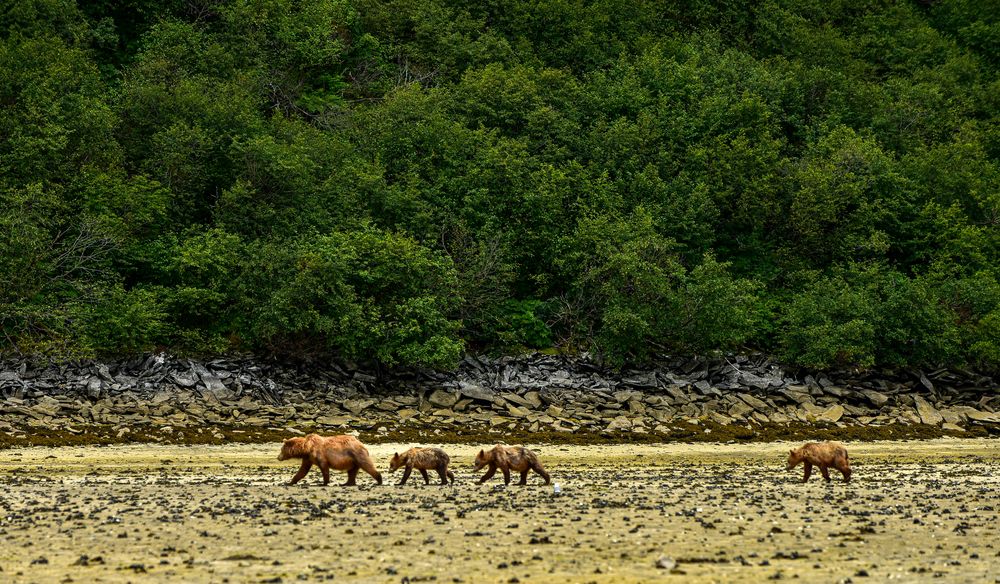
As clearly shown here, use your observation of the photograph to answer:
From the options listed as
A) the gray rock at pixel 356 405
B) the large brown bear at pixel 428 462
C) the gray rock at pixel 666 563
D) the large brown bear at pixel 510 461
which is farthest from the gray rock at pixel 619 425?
the gray rock at pixel 666 563

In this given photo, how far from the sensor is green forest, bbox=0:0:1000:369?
4188 cm

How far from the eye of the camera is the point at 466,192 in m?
50.0

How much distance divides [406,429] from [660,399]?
10969 millimetres

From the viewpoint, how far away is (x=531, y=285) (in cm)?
5041

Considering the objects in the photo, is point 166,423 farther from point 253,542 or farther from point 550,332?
point 253,542

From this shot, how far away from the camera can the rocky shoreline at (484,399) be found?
36.4 meters

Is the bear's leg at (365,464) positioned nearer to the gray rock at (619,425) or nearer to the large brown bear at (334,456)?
A: the large brown bear at (334,456)

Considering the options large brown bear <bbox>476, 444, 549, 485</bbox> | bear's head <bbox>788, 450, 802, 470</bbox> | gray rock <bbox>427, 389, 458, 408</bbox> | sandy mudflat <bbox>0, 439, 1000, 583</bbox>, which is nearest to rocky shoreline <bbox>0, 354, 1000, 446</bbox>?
gray rock <bbox>427, 389, 458, 408</bbox>

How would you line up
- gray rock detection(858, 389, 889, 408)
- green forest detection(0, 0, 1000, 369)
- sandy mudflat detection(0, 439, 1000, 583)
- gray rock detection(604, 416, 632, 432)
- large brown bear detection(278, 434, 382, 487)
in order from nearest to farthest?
sandy mudflat detection(0, 439, 1000, 583) < large brown bear detection(278, 434, 382, 487) < gray rock detection(604, 416, 632, 432) < green forest detection(0, 0, 1000, 369) < gray rock detection(858, 389, 889, 408)

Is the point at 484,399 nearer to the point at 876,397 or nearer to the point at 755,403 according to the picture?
the point at 755,403

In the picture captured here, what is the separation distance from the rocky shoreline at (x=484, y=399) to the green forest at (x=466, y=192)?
116 cm

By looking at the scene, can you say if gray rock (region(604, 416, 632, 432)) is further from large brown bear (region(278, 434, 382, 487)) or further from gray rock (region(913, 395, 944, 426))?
large brown bear (region(278, 434, 382, 487))

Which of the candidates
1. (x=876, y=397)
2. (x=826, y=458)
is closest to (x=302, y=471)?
(x=826, y=458)

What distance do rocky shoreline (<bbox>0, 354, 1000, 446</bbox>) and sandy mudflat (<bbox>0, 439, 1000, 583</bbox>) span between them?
1081 centimetres
